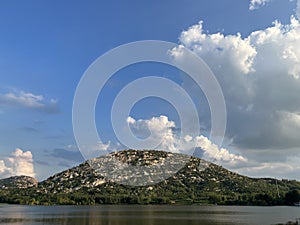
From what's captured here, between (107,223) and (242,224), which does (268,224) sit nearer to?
(242,224)

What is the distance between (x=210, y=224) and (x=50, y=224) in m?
33.0

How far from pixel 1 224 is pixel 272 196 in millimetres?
150288

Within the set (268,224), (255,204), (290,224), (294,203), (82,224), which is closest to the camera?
(290,224)

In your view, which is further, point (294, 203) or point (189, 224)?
point (294, 203)

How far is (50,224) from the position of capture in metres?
80.2

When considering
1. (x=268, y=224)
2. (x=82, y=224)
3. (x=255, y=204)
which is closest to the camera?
(x=268, y=224)

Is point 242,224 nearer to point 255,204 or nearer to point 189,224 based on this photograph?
point 189,224

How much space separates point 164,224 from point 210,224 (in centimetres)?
937

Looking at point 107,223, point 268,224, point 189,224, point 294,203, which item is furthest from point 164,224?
point 294,203

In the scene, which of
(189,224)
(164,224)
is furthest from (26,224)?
(189,224)

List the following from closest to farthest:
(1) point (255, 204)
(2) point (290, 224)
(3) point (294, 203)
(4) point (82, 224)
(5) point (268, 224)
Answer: (2) point (290, 224)
(5) point (268, 224)
(4) point (82, 224)
(3) point (294, 203)
(1) point (255, 204)

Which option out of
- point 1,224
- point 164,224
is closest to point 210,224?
point 164,224

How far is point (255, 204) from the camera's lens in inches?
7864

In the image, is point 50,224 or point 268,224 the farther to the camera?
point 50,224
